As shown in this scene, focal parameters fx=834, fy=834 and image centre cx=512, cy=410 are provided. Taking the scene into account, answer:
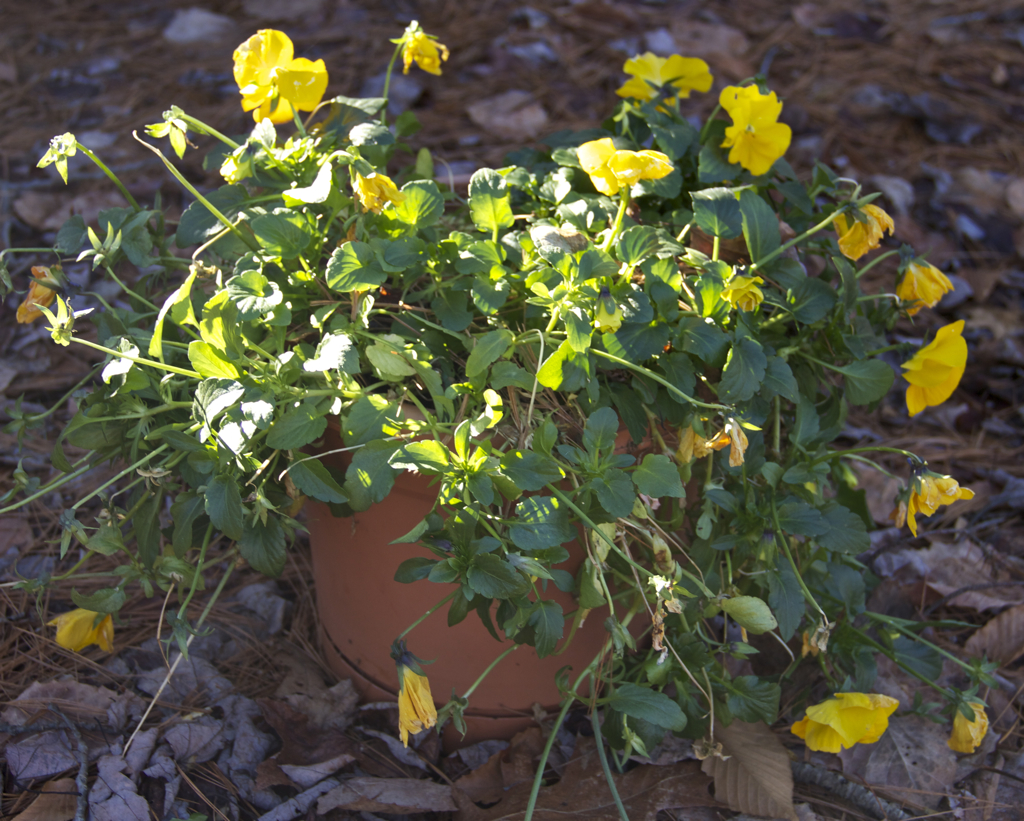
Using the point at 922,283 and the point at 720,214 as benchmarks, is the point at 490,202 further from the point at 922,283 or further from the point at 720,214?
the point at 922,283

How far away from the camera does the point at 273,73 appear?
49.8 inches

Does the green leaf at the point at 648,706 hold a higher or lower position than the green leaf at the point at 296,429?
lower

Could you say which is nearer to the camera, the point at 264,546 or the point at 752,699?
the point at 264,546

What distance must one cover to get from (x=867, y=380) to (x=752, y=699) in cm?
52

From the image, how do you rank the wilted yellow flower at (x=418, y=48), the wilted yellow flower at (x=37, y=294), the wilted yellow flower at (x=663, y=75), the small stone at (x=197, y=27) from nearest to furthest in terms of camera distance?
the wilted yellow flower at (x=37, y=294) → the wilted yellow flower at (x=418, y=48) → the wilted yellow flower at (x=663, y=75) → the small stone at (x=197, y=27)

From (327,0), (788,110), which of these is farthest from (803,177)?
(327,0)

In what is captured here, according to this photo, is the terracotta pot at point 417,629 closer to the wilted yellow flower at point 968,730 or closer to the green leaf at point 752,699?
the green leaf at point 752,699

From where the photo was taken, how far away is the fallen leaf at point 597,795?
1278mm

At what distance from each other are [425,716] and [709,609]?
0.44 m

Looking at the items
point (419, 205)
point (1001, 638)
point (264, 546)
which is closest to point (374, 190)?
point (419, 205)

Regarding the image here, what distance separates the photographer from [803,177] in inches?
110

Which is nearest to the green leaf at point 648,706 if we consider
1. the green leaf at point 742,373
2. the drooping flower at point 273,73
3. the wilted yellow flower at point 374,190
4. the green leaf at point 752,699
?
the green leaf at point 752,699

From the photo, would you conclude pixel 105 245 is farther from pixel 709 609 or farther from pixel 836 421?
pixel 836 421

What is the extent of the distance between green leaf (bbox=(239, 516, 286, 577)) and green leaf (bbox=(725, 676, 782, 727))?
0.70 m
